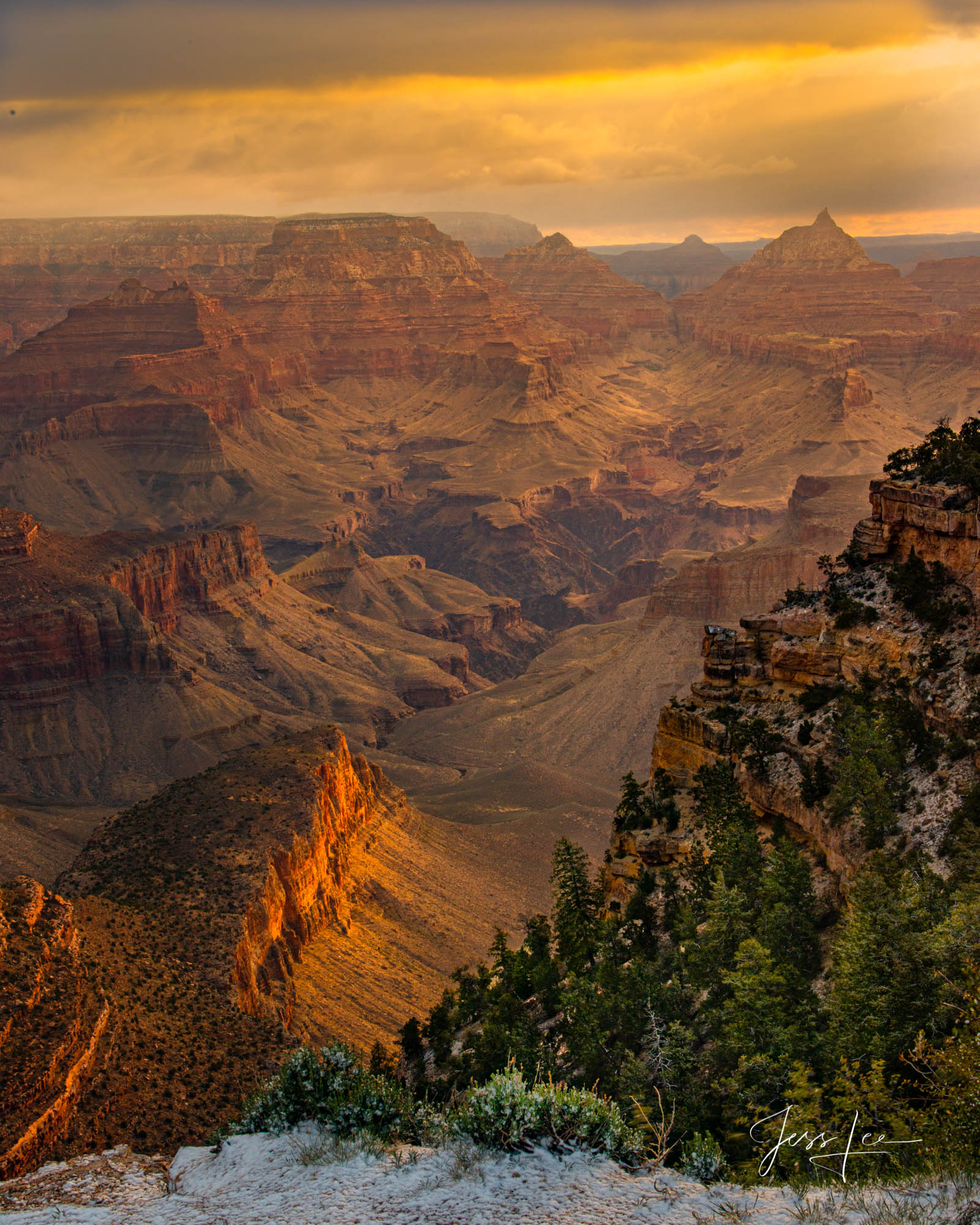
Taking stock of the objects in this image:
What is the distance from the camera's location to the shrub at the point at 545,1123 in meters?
24.6

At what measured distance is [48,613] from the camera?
108 m

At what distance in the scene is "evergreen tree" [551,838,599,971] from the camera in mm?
45156

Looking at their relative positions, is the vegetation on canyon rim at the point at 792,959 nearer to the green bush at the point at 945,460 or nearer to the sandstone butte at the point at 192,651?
the green bush at the point at 945,460

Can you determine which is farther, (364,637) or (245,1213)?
(364,637)

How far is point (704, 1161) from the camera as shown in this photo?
24.5 meters

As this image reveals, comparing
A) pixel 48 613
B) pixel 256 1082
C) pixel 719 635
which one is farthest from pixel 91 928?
pixel 48 613

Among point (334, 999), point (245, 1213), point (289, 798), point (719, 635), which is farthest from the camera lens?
point (289, 798)

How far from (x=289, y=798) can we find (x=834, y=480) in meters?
118

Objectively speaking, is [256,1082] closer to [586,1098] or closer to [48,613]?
[586,1098]

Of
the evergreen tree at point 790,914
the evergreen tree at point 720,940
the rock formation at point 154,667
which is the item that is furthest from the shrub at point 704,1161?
the rock formation at point 154,667

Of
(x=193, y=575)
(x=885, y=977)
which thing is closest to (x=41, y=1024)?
(x=885, y=977)

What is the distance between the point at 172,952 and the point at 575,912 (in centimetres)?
1433

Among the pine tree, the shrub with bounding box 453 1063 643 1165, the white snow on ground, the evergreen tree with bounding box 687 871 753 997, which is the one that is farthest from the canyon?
the shrub with bounding box 453 1063 643 1165

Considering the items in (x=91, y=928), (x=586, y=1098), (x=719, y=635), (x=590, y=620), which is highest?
(x=719, y=635)
